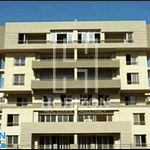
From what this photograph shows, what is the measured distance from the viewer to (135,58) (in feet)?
124

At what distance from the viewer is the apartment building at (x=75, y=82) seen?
34.4 m

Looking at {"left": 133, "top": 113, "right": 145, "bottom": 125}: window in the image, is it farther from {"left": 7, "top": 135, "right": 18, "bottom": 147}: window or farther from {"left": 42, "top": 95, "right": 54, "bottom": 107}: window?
{"left": 7, "top": 135, "right": 18, "bottom": 147}: window

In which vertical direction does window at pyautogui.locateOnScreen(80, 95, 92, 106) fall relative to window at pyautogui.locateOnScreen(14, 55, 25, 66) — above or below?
below

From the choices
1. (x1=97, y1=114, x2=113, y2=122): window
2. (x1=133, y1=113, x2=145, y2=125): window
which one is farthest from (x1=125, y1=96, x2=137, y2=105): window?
(x1=97, y1=114, x2=113, y2=122): window

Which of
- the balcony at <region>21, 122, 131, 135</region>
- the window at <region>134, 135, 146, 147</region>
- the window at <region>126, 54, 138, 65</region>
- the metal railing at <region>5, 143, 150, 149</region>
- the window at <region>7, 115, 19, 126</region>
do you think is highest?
the window at <region>126, 54, 138, 65</region>

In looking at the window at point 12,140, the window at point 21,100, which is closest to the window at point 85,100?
the window at point 21,100

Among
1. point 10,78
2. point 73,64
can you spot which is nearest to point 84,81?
point 73,64

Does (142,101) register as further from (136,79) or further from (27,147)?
(27,147)

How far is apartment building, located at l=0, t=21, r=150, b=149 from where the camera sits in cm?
3441

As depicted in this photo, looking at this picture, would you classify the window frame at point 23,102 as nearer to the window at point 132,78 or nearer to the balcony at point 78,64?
the balcony at point 78,64

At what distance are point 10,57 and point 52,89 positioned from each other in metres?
6.76

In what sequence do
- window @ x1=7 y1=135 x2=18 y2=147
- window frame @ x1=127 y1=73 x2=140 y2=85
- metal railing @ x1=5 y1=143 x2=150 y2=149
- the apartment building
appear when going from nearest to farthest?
metal railing @ x1=5 y1=143 x2=150 y2=149 → window @ x1=7 y1=135 x2=18 y2=147 → the apartment building → window frame @ x1=127 y1=73 x2=140 y2=85

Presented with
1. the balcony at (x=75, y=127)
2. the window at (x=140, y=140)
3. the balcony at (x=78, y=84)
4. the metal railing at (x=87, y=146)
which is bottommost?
the metal railing at (x=87, y=146)

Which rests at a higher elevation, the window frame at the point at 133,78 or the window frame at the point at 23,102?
the window frame at the point at 133,78
